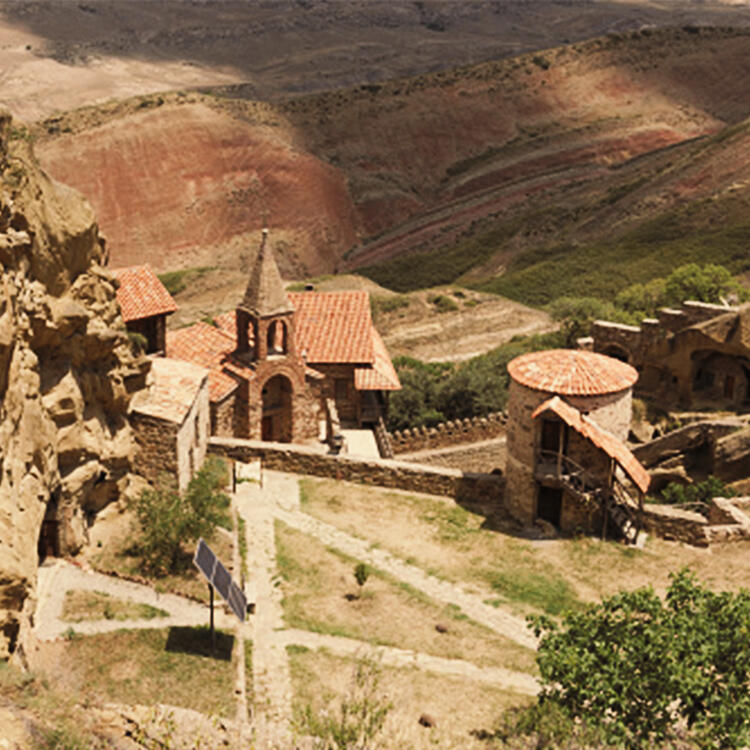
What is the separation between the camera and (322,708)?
16.9 metres

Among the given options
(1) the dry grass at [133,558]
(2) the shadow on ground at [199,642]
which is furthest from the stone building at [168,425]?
(2) the shadow on ground at [199,642]

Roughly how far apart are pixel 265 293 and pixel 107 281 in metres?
8.80

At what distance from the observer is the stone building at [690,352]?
129 feet

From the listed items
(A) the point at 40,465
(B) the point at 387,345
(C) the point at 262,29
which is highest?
(C) the point at 262,29

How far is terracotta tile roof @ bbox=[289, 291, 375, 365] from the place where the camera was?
37312 mm

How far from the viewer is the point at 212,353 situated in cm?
3444

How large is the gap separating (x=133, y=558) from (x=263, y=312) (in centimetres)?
1249

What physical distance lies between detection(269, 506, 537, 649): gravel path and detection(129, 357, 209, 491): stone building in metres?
3.36

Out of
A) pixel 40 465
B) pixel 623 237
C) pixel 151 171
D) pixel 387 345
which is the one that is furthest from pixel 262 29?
pixel 40 465

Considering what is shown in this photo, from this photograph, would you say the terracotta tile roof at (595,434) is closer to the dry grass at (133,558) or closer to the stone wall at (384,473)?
the stone wall at (384,473)

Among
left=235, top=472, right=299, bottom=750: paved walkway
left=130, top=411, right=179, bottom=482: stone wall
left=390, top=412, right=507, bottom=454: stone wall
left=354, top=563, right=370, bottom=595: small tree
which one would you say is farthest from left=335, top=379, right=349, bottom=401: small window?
left=354, top=563, right=370, bottom=595: small tree

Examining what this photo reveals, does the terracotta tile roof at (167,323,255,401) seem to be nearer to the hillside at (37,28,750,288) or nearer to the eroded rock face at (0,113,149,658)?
the eroded rock face at (0,113,149,658)

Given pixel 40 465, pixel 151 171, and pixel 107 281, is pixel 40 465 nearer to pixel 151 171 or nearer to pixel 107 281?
pixel 107 281

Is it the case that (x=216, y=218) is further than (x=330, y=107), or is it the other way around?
(x=330, y=107)
